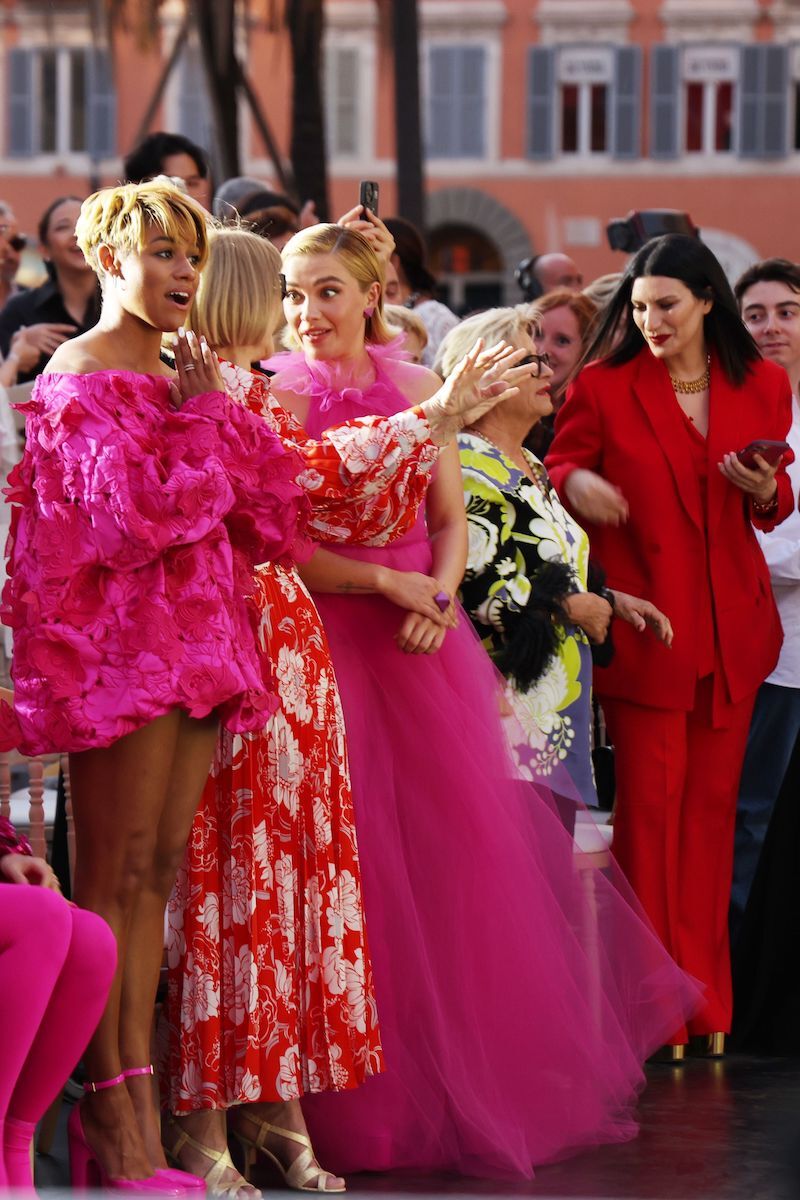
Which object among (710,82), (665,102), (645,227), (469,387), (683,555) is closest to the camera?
(469,387)

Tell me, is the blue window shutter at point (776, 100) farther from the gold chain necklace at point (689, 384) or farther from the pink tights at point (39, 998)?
the pink tights at point (39, 998)

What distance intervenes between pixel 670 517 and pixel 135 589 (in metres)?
2.04

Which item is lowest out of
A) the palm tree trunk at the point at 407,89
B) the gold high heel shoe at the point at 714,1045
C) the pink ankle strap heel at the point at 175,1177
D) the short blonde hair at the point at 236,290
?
the gold high heel shoe at the point at 714,1045

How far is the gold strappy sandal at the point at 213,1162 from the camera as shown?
4102 mm

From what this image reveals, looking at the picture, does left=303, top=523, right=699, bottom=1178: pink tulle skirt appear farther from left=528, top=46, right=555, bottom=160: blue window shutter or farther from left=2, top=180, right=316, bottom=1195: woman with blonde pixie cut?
left=528, top=46, right=555, bottom=160: blue window shutter

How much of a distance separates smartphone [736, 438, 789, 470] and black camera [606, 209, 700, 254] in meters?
1.39

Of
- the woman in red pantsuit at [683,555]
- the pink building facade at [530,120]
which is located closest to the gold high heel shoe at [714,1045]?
the woman in red pantsuit at [683,555]

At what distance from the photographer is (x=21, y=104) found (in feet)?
112

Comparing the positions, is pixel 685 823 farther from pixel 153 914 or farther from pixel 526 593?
pixel 153 914

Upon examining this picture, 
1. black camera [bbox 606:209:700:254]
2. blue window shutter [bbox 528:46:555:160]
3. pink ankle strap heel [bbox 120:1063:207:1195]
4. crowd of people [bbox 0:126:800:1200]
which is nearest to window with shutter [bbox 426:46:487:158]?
blue window shutter [bbox 528:46:555:160]

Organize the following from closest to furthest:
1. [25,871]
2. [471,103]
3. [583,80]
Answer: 1. [25,871]
2. [583,80]
3. [471,103]

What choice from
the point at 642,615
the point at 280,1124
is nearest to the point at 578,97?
the point at 642,615

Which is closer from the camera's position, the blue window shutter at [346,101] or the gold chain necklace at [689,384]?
the gold chain necklace at [689,384]

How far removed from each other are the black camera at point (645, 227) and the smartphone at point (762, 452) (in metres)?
1.39
